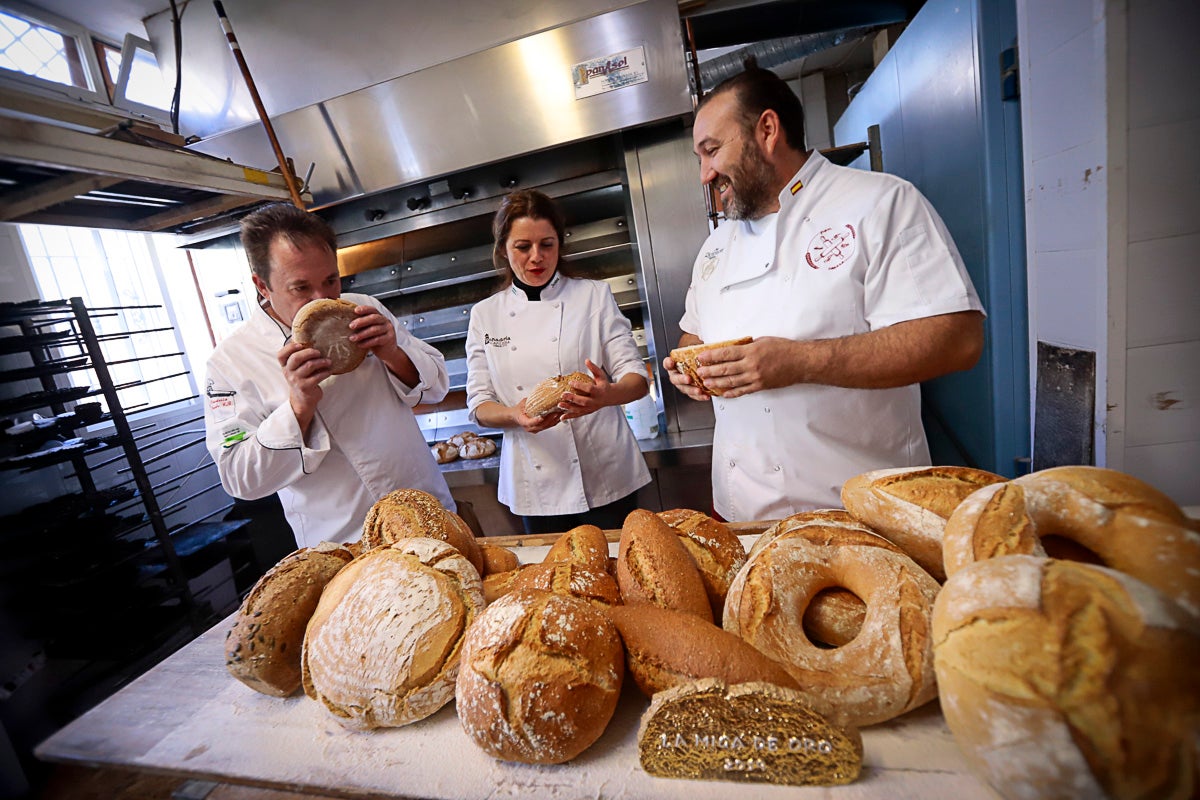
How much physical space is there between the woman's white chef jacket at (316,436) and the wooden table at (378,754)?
0.72 meters

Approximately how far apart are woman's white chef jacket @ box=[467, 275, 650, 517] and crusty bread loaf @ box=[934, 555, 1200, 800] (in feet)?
6.04

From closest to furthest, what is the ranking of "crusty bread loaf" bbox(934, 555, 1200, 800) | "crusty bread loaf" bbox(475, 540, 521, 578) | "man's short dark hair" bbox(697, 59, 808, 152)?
"crusty bread loaf" bbox(934, 555, 1200, 800), "crusty bread loaf" bbox(475, 540, 521, 578), "man's short dark hair" bbox(697, 59, 808, 152)

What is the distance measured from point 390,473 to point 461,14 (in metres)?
2.68

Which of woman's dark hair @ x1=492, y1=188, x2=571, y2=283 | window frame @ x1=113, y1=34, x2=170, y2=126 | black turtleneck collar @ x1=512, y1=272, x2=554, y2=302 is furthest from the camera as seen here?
window frame @ x1=113, y1=34, x2=170, y2=126

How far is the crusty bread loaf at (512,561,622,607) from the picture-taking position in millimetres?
822

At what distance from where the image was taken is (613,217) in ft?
10.4

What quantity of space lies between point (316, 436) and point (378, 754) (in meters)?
1.24

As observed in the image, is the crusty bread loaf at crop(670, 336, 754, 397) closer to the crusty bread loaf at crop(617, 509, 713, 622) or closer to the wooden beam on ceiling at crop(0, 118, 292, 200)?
the crusty bread loaf at crop(617, 509, 713, 622)

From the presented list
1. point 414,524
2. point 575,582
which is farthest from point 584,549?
point 414,524

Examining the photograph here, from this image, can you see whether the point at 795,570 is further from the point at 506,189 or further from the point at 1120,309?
the point at 506,189

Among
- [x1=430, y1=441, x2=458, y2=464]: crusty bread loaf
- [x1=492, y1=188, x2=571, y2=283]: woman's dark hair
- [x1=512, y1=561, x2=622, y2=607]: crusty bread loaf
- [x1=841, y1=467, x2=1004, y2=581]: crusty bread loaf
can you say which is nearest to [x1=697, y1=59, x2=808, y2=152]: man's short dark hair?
[x1=492, y1=188, x2=571, y2=283]: woman's dark hair

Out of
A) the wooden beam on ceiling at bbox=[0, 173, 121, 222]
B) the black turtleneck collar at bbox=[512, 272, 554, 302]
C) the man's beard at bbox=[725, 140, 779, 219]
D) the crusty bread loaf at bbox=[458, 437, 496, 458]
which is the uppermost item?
the wooden beam on ceiling at bbox=[0, 173, 121, 222]

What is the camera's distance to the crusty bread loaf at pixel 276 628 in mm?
854

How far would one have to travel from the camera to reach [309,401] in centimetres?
159
